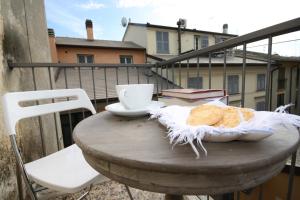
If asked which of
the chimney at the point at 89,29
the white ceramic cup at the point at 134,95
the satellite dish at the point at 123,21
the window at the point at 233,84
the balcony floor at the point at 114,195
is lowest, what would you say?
the balcony floor at the point at 114,195

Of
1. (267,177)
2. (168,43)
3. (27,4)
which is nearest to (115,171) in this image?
(267,177)

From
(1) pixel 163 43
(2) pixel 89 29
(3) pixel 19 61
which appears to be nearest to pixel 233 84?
(1) pixel 163 43

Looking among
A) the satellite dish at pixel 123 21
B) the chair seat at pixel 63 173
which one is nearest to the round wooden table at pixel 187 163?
the chair seat at pixel 63 173

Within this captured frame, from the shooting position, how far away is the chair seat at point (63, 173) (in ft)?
2.74

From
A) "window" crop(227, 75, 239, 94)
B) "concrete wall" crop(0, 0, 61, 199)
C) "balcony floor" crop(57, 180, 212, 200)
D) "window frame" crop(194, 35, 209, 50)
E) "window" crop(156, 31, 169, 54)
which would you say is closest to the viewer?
"concrete wall" crop(0, 0, 61, 199)

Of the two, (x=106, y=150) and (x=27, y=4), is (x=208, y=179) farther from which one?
(x=27, y=4)

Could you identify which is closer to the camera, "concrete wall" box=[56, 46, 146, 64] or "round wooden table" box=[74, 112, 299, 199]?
"round wooden table" box=[74, 112, 299, 199]

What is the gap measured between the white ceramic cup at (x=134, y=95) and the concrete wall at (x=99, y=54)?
36.1ft

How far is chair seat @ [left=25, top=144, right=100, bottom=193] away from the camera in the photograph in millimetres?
836

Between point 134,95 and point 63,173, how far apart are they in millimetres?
603

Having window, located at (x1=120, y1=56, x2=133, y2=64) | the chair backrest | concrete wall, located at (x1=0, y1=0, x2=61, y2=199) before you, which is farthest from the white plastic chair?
window, located at (x1=120, y1=56, x2=133, y2=64)

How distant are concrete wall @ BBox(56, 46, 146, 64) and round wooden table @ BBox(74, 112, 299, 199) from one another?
1133 centimetres

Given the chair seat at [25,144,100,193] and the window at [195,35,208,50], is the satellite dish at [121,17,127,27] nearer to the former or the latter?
the window at [195,35,208,50]

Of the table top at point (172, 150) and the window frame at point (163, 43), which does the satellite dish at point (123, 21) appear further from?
the table top at point (172, 150)
